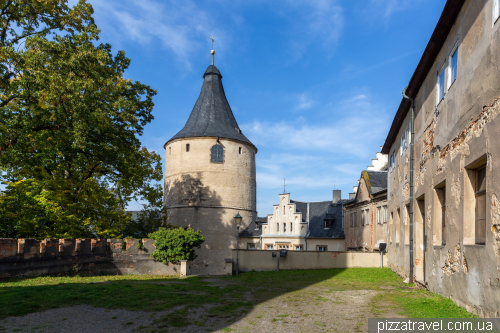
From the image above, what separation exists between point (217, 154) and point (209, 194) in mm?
3929

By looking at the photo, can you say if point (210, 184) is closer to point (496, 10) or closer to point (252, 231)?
point (252, 231)

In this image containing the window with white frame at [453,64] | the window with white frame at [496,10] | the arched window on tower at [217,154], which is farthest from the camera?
the arched window on tower at [217,154]

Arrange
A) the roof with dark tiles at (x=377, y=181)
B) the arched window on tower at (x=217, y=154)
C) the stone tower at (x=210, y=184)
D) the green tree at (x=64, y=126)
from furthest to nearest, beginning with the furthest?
the arched window on tower at (x=217, y=154)
the stone tower at (x=210, y=184)
the roof with dark tiles at (x=377, y=181)
the green tree at (x=64, y=126)

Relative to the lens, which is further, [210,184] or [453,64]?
[210,184]

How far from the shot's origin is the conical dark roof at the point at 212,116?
39.4m

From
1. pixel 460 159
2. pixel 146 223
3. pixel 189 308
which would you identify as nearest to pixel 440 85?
pixel 460 159

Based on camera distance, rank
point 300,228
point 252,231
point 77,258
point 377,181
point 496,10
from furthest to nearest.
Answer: point 252,231 < point 300,228 < point 377,181 < point 77,258 < point 496,10

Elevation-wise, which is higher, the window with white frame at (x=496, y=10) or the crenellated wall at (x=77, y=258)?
the window with white frame at (x=496, y=10)

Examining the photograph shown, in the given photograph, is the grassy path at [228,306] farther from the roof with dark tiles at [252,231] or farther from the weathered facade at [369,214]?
the roof with dark tiles at [252,231]

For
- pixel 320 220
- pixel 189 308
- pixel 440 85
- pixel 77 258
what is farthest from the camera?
pixel 320 220

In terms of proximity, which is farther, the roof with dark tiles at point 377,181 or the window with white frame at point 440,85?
the roof with dark tiles at point 377,181

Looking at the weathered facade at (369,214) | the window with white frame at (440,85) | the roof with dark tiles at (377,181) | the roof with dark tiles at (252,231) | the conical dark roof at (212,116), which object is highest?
the conical dark roof at (212,116)

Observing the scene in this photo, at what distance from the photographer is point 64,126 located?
17.1 metres

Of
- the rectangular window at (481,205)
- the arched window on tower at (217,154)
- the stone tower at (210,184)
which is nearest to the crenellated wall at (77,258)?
the rectangular window at (481,205)
